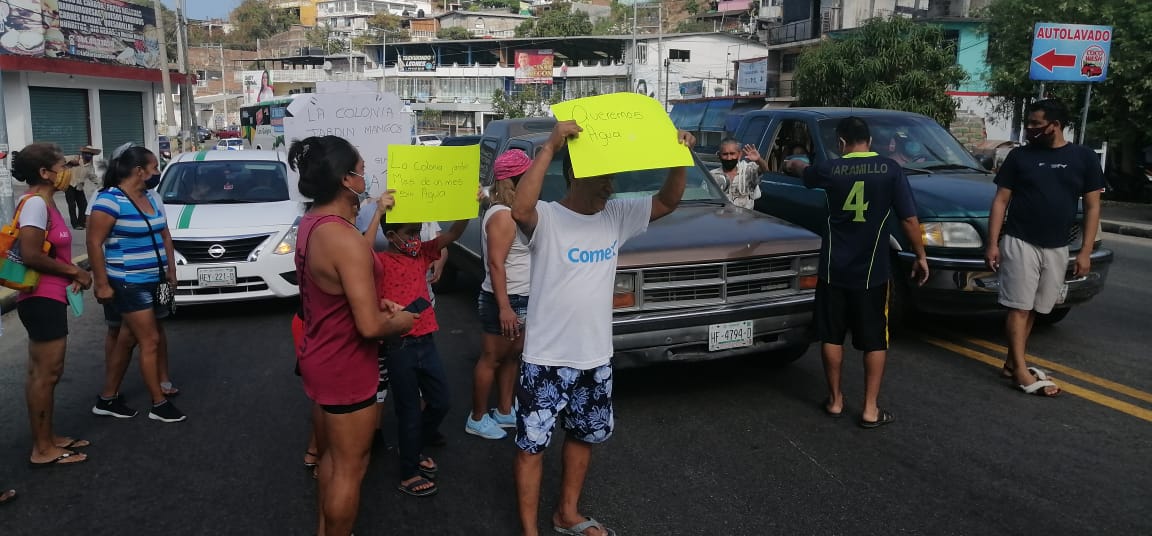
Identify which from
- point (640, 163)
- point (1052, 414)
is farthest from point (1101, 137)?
point (640, 163)

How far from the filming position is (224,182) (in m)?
9.43

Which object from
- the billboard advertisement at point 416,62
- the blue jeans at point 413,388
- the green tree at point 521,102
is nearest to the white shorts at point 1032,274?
the blue jeans at point 413,388

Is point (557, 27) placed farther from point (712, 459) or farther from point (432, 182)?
point (432, 182)

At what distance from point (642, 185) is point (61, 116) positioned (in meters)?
32.1

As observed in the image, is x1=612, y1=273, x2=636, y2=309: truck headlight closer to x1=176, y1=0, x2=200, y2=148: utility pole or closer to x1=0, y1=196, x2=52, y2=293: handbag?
x1=0, y1=196, x2=52, y2=293: handbag

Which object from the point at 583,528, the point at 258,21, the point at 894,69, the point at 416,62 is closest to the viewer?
the point at 583,528

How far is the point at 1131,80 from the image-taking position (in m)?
18.9

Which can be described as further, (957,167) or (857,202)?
(957,167)

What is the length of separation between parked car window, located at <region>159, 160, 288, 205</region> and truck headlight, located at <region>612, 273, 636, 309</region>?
219 inches

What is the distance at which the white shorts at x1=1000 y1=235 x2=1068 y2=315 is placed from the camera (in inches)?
218

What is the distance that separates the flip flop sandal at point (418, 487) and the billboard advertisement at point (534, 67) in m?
68.7

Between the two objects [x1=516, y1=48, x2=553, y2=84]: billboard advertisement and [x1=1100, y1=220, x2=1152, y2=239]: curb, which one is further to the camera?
[x1=516, y1=48, x2=553, y2=84]: billboard advertisement

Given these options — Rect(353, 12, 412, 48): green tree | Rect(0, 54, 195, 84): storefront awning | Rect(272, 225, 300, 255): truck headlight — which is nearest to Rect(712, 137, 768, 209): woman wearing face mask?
Rect(272, 225, 300, 255): truck headlight

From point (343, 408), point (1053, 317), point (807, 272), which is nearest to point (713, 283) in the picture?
point (807, 272)
